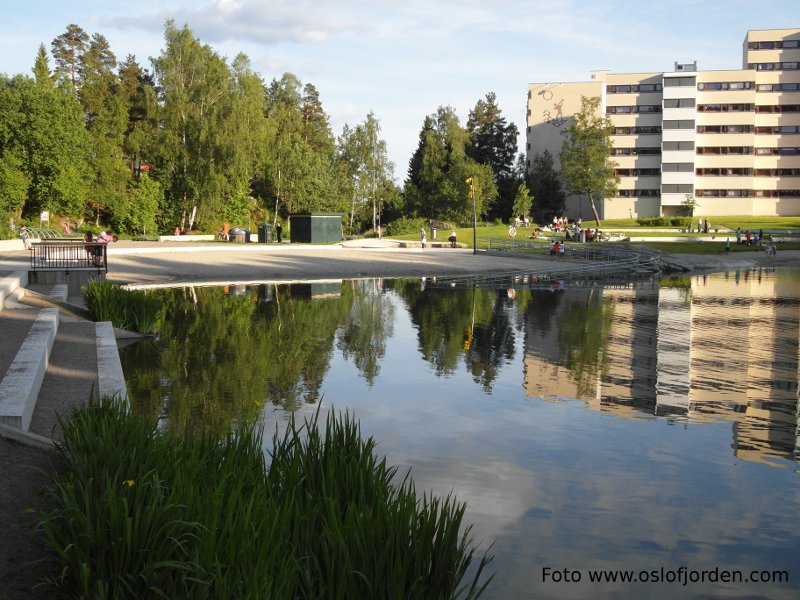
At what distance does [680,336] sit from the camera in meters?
18.7

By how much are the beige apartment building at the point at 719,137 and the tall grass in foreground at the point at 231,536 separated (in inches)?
4358

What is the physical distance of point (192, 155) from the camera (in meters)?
72.6

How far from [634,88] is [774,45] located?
18076mm

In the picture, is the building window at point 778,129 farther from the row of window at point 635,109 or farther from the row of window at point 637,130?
the row of window at point 635,109

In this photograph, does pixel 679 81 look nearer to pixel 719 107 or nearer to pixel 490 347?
pixel 719 107

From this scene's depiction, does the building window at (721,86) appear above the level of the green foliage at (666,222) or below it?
above

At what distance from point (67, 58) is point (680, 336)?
91.0 meters

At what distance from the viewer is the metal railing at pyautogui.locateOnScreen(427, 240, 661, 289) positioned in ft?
109

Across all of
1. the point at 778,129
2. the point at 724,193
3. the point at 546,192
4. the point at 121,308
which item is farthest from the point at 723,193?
the point at 121,308

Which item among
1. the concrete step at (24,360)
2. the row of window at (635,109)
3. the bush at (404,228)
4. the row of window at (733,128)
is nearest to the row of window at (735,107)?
the row of window at (733,128)

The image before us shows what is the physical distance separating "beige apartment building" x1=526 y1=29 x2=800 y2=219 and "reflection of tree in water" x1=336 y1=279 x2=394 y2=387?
90.6 meters

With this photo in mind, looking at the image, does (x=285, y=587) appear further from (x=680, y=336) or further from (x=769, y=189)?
(x=769, y=189)

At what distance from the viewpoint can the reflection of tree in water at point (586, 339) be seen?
13.9 metres

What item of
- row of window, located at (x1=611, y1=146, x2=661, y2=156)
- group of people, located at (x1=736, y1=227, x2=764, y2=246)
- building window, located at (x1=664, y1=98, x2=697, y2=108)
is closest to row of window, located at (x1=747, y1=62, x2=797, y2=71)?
building window, located at (x1=664, y1=98, x2=697, y2=108)
